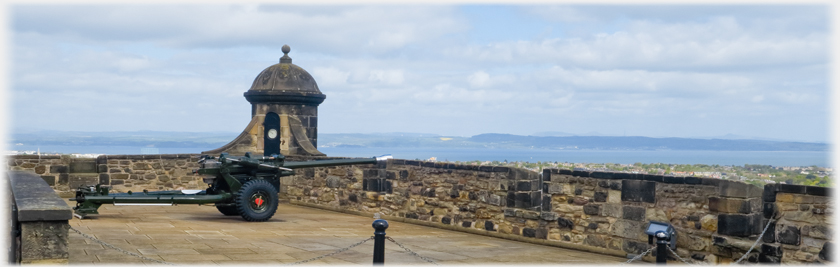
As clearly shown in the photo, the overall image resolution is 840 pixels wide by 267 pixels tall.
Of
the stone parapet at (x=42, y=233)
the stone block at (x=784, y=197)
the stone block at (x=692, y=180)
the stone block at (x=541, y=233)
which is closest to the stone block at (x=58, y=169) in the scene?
the stone block at (x=541, y=233)

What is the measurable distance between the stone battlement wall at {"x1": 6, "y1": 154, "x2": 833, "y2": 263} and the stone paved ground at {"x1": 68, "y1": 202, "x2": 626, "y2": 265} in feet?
0.93

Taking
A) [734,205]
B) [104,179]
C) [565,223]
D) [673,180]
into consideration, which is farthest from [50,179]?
[734,205]

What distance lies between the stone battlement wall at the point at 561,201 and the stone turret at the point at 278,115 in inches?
39.8

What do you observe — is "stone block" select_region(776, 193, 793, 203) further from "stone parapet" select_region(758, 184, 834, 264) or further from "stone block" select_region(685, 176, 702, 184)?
"stone block" select_region(685, 176, 702, 184)

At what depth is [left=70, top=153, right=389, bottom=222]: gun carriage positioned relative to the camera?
10.1m

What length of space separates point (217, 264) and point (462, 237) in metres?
3.78

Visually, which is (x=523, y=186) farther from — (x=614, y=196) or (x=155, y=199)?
(x=155, y=199)

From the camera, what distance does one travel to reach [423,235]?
396 inches

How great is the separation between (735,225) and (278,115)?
905 centimetres

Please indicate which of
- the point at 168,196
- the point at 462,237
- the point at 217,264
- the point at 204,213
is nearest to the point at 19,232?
the point at 217,264

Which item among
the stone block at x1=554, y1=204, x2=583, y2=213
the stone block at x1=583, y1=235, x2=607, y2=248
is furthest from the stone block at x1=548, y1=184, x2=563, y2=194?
the stone block at x1=583, y1=235, x2=607, y2=248

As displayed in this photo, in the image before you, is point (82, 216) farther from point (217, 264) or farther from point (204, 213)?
point (217, 264)

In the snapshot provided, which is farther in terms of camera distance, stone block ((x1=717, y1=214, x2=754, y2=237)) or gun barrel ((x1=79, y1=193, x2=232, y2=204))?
gun barrel ((x1=79, y1=193, x2=232, y2=204))

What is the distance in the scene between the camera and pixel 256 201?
10.6 metres
